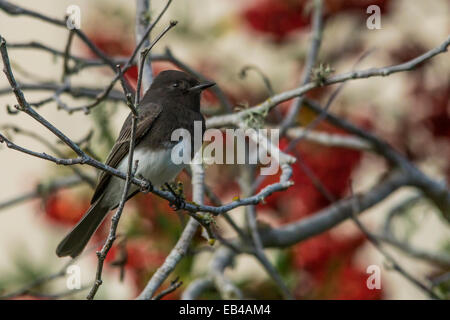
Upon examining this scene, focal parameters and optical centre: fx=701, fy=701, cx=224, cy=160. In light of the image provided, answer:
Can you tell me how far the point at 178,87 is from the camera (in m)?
3.73

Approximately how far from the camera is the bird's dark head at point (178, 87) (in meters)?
3.68

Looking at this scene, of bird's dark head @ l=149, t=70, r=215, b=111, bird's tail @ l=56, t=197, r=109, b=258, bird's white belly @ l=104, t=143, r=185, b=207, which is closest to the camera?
bird's white belly @ l=104, t=143, r=185, b=207

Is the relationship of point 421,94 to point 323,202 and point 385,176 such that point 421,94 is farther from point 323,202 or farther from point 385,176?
point 323,202

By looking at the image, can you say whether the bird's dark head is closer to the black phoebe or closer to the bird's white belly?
the black phoebe

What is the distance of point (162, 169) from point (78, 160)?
1.21m

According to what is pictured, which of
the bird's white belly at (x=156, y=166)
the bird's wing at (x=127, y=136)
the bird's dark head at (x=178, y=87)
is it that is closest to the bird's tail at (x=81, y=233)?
the bird's wing at (x=127, y=136)

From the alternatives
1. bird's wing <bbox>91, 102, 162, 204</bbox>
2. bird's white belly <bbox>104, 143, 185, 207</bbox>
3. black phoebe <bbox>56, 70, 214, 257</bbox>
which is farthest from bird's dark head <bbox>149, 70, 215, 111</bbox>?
bird's white belly <bbox>104, 143, 185, 207</bbox>

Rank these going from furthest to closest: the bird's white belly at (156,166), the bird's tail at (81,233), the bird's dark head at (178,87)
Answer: the bird's dark head at (178,87) < the bird's tail at (81,233) < the bird's white belly at (156,166)

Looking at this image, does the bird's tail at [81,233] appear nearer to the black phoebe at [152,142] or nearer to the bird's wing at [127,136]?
the black phoebe at [152,142]

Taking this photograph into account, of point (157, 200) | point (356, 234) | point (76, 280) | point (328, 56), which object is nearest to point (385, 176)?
point (356, 234)

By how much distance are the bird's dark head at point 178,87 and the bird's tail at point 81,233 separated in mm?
654

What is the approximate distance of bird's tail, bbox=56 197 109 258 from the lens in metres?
3.50

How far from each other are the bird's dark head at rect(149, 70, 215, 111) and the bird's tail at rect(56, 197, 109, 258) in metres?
0.65

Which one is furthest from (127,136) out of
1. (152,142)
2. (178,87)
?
(178,87)
